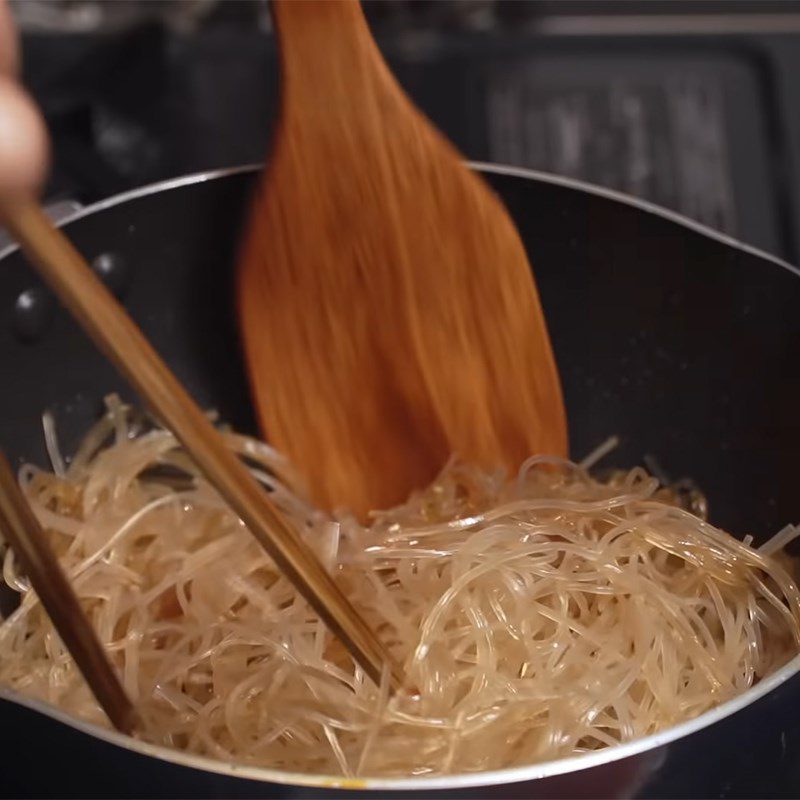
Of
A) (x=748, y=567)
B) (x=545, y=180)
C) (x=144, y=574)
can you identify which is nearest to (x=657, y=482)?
(x=748, y=567)

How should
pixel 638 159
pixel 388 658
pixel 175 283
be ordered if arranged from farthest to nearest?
pixel 638 159, pixel 175 283, pixel 388 658

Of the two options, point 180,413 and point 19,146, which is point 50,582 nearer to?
point 180,413

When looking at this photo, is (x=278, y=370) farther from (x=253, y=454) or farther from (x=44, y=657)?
(x=44, y=657)

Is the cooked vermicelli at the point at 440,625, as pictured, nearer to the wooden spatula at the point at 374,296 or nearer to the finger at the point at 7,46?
the wooden spatula at the point at 374,296

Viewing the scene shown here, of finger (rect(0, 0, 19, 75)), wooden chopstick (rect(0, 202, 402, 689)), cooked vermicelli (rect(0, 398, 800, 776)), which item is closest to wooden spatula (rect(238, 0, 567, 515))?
cooked vermicelli (rect(0, 398, 800, 776))

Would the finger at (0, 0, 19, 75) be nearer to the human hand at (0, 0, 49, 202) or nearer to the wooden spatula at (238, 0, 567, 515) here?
the human hand at (0, 0, 49, 202)

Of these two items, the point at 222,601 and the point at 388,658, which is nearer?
the point at 388,658

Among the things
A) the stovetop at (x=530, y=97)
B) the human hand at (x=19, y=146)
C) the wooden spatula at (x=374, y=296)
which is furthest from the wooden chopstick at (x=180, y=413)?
the stovetop at (x=530, y=97)
